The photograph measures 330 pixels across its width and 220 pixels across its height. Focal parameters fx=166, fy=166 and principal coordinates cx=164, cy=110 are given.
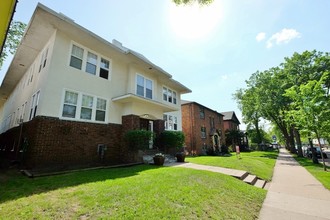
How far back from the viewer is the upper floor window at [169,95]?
16.9m

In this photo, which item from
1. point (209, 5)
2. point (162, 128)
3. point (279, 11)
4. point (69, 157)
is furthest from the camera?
point (162, 128)

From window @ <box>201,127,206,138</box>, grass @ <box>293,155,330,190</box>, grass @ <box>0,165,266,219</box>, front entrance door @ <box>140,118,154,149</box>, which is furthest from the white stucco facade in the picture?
window @ <box>201,127,206,138</box>

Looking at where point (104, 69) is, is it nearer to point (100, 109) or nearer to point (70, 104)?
point (100, 109)

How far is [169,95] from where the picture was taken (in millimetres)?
17375

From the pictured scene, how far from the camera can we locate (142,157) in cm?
1094

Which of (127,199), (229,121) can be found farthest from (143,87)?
(229,121)

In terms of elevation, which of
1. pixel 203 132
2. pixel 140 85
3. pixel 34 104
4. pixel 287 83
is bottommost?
pixel 203 132

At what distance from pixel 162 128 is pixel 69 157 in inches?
296

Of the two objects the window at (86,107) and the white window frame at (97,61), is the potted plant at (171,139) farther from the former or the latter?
the white window frame at (97,61)

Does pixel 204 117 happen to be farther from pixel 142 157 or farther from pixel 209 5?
pixel 209 5

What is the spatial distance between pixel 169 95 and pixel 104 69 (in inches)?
299

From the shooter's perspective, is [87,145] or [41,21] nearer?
[41,21]

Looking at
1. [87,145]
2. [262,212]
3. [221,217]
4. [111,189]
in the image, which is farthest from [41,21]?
[262,212]

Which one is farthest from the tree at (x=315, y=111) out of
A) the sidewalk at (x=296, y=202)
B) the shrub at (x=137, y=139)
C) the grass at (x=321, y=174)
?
the shrub at (x=137, y=139)
